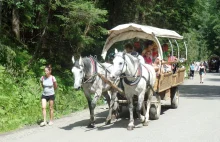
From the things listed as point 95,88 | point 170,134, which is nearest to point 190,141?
point 170,134

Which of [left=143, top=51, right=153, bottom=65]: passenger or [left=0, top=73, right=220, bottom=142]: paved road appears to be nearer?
[left=0, top=73, right=220, bottom=142]: paved road

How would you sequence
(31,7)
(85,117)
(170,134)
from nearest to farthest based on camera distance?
(170,134), (85,117), (31,7)

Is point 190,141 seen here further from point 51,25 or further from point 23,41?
point 23,41

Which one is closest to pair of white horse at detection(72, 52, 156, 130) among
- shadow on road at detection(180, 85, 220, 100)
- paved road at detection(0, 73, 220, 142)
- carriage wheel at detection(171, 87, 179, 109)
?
paved road at detection(0, 73, 220, 142)

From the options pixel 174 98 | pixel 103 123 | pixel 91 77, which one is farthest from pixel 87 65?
pixel 174 98

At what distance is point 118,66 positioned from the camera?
9.90 m

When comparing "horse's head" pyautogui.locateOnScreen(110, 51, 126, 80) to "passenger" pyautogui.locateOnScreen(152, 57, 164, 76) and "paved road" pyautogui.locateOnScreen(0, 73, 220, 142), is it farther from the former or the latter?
"passenger" pyautogui.locateOnScreen(152, 57, 164, 76)

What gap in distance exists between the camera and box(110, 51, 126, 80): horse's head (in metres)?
9.77

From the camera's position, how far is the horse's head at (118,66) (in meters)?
9.77

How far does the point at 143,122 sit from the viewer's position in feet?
36.7

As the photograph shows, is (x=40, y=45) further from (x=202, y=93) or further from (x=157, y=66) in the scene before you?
(x=202, y=93)

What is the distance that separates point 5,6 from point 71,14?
322 cm

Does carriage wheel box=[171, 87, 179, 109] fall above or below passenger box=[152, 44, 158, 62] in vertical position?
below

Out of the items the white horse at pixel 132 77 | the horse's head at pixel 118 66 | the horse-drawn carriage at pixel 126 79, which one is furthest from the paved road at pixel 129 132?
the horse's head at pixel 118 66
